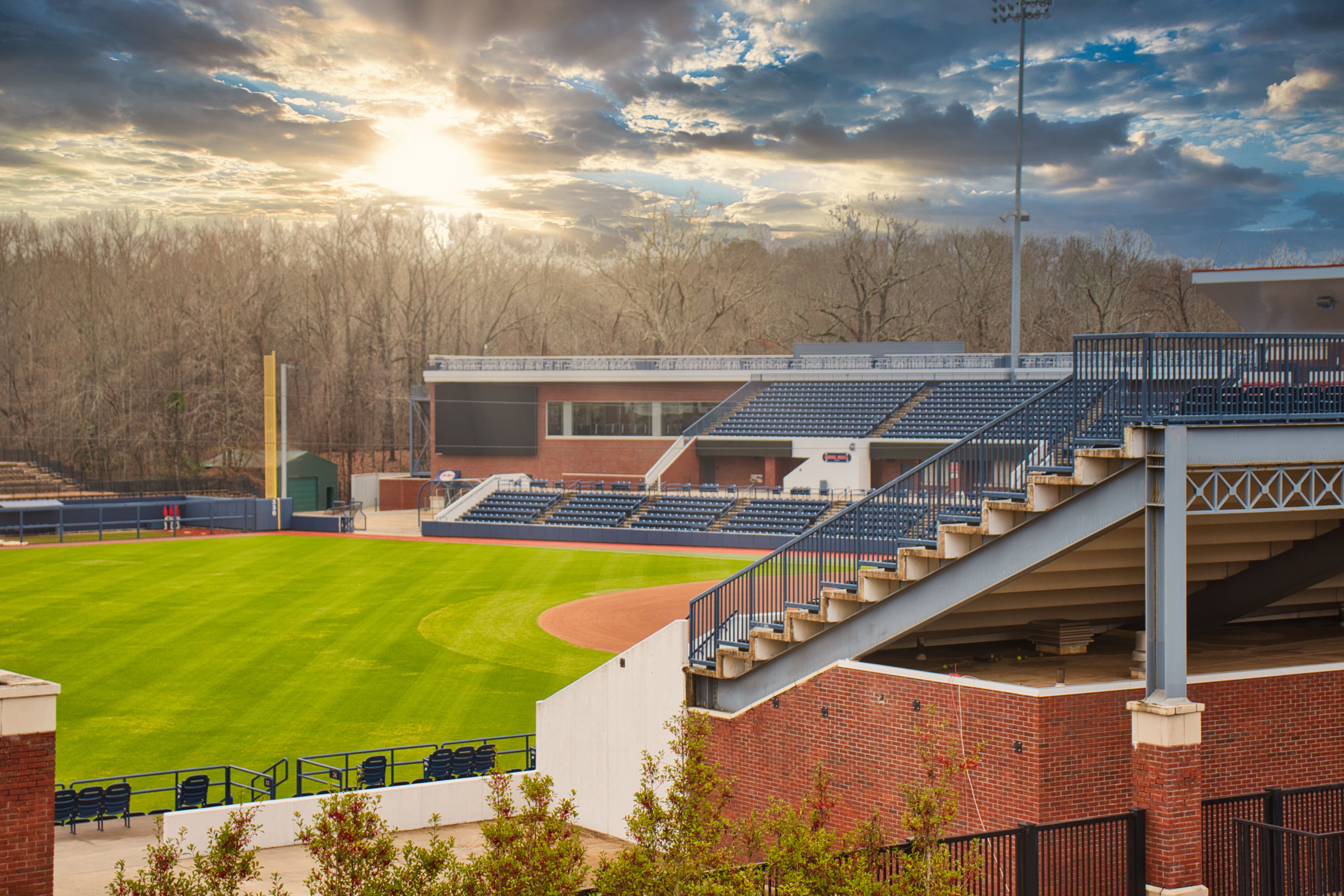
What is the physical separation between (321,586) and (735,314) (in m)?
61.2

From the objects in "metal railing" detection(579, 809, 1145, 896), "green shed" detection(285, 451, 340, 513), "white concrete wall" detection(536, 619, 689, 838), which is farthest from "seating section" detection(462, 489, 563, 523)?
"metal railing" detection(579, 809, 1145, 896)

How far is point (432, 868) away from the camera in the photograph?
294 inches

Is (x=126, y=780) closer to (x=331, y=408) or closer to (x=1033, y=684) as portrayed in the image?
(x=1033, y=684)

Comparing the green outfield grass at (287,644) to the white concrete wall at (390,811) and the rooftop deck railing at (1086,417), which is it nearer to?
the white concrete wall at (390,811)

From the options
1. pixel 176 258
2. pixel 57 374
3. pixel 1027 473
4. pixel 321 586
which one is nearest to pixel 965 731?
pixel 1027 473

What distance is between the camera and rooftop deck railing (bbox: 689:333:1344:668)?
39.4 ft

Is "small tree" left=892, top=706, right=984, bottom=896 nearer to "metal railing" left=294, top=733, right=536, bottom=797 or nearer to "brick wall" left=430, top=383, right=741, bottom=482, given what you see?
"metal railing" left=294, top=733, right=536, bottom=797

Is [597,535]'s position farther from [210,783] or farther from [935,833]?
[935,833]

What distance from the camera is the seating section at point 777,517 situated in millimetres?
46219

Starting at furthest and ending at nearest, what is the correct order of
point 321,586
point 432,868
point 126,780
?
point 321,586 → point 126,780 → point 432,868

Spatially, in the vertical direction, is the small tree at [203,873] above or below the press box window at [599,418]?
below

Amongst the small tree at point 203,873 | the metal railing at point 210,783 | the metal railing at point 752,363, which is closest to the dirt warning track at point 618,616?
the metal railing at point 210,783

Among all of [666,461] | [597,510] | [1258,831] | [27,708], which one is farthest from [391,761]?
[666,461]

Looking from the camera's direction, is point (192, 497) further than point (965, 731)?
Yes
